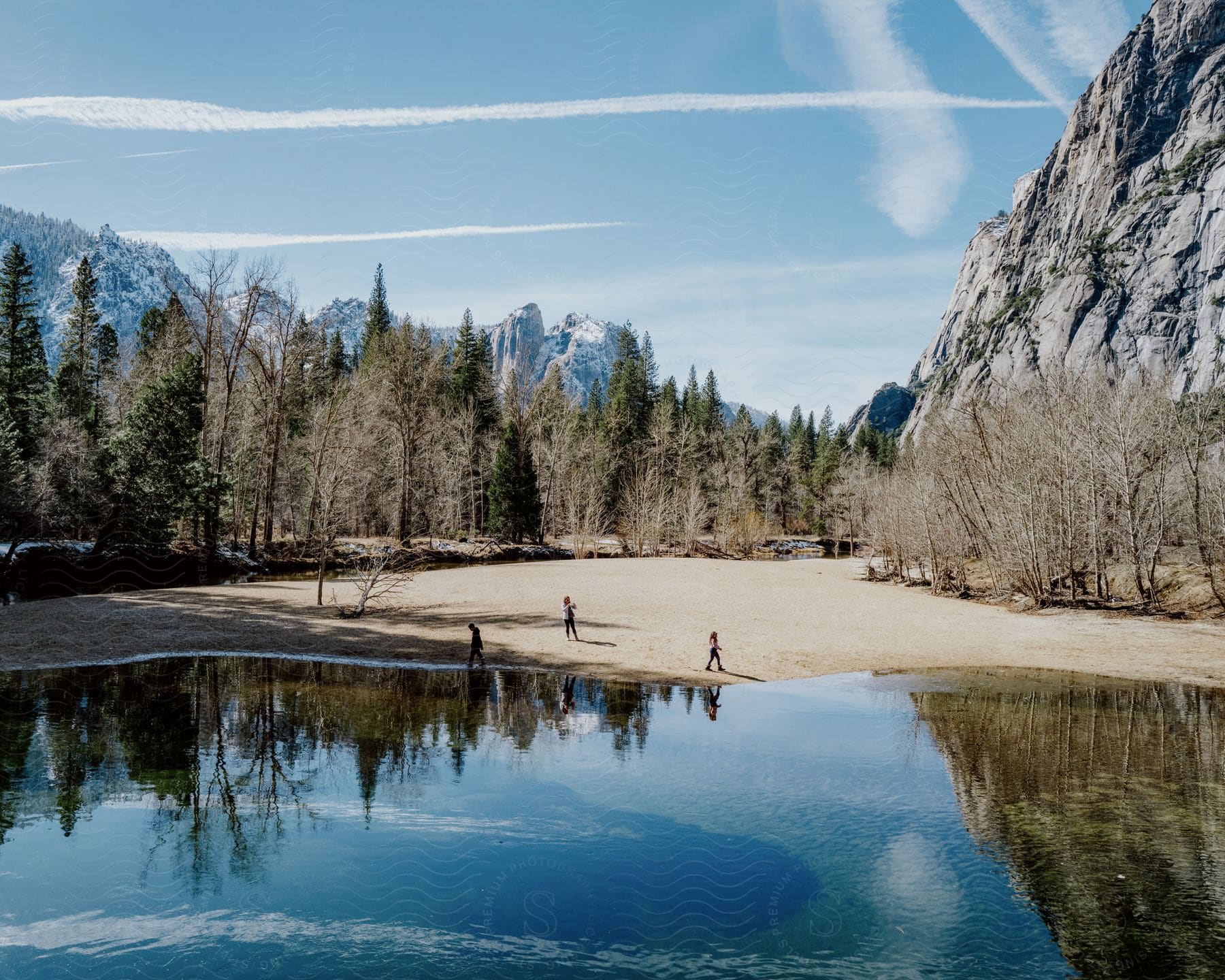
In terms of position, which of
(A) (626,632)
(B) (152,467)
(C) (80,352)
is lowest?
(A) (626,632)

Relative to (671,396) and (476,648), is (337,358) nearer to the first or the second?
(671,396)

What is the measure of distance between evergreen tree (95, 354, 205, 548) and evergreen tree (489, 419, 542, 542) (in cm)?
2903

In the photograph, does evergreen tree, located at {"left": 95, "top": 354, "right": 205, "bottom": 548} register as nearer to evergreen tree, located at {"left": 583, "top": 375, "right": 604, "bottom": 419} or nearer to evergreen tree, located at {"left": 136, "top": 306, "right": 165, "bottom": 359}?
evergreen tree, located at {"left": 136, "top": 306, "right": 165, "bottom": 359}

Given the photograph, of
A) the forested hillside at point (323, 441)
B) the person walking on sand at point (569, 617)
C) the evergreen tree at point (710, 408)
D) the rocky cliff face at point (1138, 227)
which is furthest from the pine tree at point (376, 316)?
the rocky cliff face at point (1138, 227)

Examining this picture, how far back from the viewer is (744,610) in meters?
33.6

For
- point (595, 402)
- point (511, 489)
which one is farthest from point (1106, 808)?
point (595, 402)

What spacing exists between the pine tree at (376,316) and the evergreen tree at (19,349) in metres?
33.8

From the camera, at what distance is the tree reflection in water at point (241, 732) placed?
10.5 metres

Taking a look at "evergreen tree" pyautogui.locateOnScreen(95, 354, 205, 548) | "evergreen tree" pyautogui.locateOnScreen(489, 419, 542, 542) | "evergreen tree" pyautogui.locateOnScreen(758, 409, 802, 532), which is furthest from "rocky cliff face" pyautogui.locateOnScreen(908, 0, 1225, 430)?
"evergreen tree" pyautogui.locateOnScreen(95, 354, 205, 548)

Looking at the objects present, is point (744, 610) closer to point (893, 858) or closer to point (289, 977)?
point (893, 858)

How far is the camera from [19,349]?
52.5 metres

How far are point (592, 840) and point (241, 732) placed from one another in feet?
27.3

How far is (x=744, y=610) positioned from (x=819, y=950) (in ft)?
85.8

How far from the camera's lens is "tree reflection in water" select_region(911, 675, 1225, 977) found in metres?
8.02
